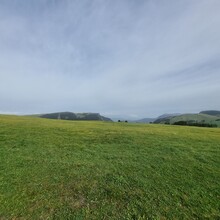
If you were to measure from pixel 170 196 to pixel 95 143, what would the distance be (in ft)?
37.7

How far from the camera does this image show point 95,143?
2122cm

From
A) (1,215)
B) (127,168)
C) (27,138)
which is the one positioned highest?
(27,138)

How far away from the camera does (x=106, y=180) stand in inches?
500

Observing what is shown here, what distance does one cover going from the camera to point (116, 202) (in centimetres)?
1036

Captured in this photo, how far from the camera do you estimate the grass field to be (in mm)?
9617

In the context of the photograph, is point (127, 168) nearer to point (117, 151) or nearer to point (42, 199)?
point (117, 151)

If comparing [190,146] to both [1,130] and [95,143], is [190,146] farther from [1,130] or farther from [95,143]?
[1,130]

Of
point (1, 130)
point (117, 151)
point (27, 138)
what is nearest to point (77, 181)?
point (117, 151)

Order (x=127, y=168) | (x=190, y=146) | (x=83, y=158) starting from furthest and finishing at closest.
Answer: (x=190, y=146)
(x=83, y=158)
(x=127, y=168)

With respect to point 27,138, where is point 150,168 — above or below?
below

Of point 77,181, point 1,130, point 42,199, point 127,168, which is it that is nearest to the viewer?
point 42,199

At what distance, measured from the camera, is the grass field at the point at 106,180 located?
9617mm

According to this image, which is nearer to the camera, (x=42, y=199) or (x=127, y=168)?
(x=42, y=199)

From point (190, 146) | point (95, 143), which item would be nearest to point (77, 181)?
point (95, 143)
